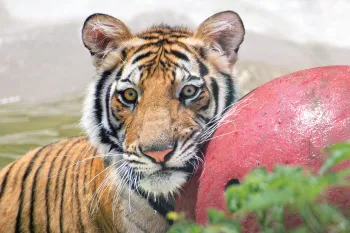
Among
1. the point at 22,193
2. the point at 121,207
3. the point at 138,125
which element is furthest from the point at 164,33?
the point at 22,193

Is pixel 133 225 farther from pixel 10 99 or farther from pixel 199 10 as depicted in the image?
pixel 199 10

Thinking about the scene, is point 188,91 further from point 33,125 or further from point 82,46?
point 82,46

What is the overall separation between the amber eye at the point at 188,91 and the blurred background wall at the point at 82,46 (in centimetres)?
812

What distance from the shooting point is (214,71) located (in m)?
3.29

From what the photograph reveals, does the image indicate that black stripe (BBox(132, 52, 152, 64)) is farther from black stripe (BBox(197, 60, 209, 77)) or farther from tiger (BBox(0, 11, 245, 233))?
black stripe (BBox(197, 60, 209, 77))

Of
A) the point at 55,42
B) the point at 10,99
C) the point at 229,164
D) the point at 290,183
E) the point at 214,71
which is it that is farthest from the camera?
the point at 55,42

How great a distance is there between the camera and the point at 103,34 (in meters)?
3.46

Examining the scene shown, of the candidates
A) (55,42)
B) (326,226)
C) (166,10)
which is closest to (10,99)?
(55,42)

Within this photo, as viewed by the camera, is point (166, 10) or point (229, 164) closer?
point (229, 164)

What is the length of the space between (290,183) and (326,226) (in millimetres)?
256

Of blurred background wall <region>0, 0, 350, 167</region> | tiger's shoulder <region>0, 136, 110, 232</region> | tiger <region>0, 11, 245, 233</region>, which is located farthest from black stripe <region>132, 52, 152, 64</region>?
blurred background wall <region>0, 0, 350, 167</region>

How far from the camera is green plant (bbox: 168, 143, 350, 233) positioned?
148 cm

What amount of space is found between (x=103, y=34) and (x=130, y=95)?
1.49 ft

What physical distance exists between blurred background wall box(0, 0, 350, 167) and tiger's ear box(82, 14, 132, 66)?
25.0ft
